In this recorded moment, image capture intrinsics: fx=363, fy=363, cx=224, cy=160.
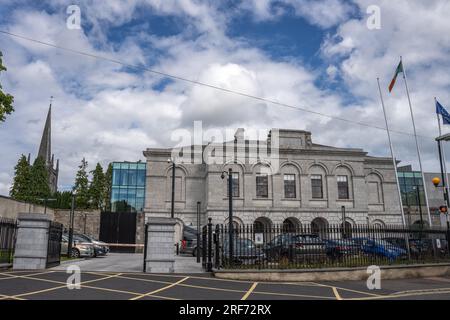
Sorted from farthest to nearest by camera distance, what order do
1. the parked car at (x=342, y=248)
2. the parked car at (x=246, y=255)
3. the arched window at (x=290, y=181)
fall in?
the arched window at (x=290, y=181) < the parked car at (x=342, y=248) < the parked car at (x=246, y=255)

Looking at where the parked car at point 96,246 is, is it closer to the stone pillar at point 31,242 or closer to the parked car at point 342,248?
the stone pillar at point 31,242

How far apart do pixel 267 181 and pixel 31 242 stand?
26.5 m

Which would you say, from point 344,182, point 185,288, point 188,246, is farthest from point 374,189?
point 185,288

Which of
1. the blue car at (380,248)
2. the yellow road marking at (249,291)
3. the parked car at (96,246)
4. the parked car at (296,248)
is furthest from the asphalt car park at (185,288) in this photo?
the parked car at (96,246)

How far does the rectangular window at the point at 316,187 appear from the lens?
39.1 m

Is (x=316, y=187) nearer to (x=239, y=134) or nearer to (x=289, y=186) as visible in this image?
(x=289, y=186)

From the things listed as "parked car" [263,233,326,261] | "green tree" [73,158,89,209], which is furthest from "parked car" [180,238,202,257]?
"green tree" [73,158,89,209]

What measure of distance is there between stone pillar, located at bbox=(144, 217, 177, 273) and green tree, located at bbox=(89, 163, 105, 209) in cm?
4915

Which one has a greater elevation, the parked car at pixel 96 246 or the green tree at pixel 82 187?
the green tree at pixel 82 187

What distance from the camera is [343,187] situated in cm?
3975

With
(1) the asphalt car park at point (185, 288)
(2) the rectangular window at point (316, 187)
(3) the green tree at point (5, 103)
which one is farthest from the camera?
(2) the rectangular window at point (316, 187)

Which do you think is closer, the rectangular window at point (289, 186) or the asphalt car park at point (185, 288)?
the asphalt car park at point (185, 288)

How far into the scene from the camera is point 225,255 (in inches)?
590
